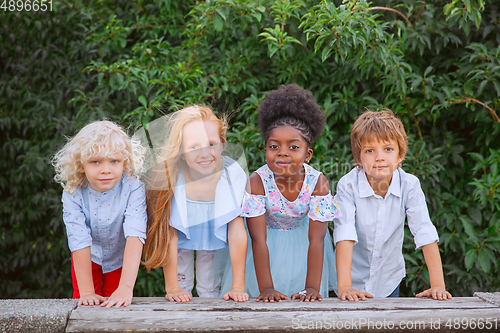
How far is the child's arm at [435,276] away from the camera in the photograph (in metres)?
2.16

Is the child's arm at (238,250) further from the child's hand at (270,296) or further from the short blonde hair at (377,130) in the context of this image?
the short blonde hair at (377,130)

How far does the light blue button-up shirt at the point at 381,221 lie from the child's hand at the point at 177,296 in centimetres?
89

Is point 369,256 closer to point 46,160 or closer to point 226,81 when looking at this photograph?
point 226,81

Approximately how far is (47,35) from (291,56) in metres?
2.37

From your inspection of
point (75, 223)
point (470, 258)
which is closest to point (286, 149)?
point (75, 223)

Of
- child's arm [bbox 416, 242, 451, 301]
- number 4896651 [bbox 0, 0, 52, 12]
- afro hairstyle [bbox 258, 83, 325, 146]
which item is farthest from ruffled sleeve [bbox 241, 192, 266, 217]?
number 4896651 [bbox 0, 0, 52, 12]

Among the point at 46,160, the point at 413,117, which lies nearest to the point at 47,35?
the point at 46,160

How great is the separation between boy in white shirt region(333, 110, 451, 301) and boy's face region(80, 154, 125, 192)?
120 cm

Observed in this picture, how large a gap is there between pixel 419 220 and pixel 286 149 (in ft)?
2.84

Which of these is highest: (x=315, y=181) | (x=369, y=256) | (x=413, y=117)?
(x=413, y=117)

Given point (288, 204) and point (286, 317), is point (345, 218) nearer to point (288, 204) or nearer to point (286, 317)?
point (288, 204)

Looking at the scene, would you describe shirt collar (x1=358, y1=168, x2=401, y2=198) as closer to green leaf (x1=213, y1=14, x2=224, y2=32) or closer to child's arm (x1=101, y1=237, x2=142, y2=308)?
child's arm (x1=101, y1=237, x2=142, y2=308)

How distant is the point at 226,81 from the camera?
9.97 ft

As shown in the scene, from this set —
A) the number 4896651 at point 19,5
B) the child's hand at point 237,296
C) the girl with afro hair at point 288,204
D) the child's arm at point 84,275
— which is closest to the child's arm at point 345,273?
the girl with afro hair at point 288,204
